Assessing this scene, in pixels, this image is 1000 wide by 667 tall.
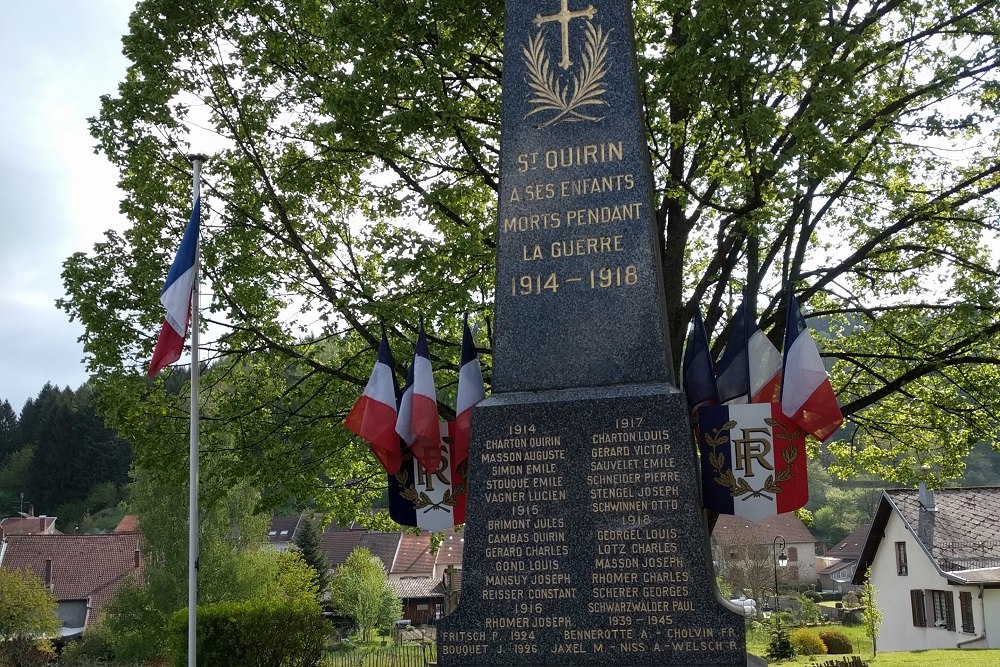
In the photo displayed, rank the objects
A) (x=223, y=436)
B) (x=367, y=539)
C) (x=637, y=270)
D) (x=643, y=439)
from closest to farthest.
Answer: (x=643, y=439), (x=637, y=270), (x=223, y=436), (x=367, y=539)

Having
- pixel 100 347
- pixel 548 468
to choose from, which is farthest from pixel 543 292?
pixel 100 347

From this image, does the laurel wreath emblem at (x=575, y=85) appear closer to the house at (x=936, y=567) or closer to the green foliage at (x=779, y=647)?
the green foliage at (x=779, y=647)

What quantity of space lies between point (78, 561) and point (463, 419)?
1858 inches

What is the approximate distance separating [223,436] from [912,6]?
11596mm

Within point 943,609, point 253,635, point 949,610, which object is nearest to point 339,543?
point 943,609

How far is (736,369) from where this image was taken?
32.9ft

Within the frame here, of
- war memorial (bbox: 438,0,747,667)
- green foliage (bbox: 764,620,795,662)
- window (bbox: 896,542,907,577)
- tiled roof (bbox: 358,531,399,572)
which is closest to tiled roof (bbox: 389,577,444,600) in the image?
tiled roof (bbox: 358,531,399,572)

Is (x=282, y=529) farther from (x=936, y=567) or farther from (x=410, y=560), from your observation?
(x=936, y=567)

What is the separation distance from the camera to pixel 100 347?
14.2 m

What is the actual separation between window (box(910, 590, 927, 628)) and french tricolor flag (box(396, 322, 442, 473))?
28078 millimetres

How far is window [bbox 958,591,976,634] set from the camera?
95.5ft

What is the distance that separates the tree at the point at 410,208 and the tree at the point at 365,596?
28921 millimetres

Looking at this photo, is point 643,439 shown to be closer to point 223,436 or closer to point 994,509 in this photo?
point 223,436

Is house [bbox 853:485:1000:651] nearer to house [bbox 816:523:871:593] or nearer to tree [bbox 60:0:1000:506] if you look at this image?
tree [bbox 60:0:1000:506]
